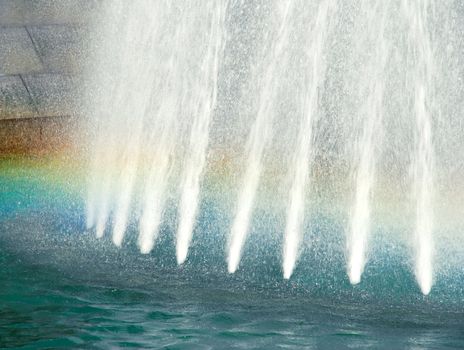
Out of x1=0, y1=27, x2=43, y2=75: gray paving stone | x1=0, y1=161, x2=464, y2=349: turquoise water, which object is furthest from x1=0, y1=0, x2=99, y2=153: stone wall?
x1=0, y1=161, x2=464, y2=349: turquoise water

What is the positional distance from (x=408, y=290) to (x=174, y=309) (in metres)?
2.34

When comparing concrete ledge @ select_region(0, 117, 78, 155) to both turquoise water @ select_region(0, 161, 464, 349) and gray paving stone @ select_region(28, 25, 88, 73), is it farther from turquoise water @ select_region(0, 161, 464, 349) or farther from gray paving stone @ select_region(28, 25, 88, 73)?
turquoise water @ select_region(0, 161, 464, 349)

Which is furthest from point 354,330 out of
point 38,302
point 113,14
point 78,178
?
point 113,14

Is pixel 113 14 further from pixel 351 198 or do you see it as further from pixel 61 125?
pixel 351 198

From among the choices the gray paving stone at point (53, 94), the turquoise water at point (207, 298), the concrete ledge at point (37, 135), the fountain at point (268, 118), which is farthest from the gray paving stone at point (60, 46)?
the turquoise water at point (207, 298)

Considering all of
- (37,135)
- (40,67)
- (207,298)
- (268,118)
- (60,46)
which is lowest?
(207,298)

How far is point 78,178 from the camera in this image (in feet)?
42.6

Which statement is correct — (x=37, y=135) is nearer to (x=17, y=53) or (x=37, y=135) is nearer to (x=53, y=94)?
(x=53, y=94)

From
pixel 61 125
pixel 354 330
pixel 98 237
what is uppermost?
pixel 61 125

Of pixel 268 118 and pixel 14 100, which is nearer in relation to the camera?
pixel 268 118

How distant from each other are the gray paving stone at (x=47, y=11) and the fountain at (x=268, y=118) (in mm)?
1149

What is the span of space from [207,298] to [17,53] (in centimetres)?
775

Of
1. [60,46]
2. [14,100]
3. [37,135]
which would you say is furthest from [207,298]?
[60,46]

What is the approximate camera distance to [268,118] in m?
12.7
